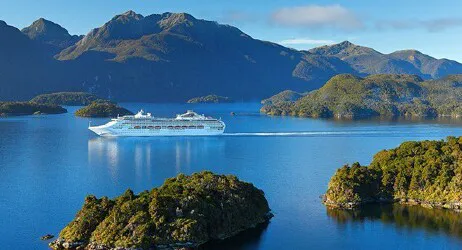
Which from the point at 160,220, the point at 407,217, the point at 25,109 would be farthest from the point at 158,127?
the point at 25,109

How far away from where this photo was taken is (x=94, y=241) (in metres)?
35.8

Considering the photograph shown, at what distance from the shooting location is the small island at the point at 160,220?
3547 cm

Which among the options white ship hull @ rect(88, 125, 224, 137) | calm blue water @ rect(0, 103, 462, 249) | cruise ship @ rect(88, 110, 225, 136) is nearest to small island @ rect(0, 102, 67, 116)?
calm blue water @ rect(0, 103, 462, 249)

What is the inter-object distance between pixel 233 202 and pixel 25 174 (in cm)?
3115

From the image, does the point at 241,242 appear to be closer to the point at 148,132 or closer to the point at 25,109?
the point at 148,132

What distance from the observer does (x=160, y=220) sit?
3612 centimetres

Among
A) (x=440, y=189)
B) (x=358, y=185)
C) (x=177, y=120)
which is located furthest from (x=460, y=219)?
(x=177, y=120)

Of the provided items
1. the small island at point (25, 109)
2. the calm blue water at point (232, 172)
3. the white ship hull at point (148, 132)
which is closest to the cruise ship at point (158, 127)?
the white ship hull at point (148, 132)

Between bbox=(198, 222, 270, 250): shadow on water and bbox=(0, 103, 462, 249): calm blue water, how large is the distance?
75mm

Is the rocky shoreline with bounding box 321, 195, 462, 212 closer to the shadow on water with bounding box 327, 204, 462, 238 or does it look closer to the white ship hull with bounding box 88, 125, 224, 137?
the shadow on water with bounding box 327, 204, 462, 238

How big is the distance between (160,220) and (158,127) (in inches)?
2704

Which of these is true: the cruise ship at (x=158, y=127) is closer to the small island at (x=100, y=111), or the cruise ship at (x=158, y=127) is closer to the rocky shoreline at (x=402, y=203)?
the small island at (x=100, y=111)

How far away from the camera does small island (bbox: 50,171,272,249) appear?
35469 millimetres

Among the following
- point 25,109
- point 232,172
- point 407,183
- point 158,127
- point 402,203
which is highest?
point 25,109
